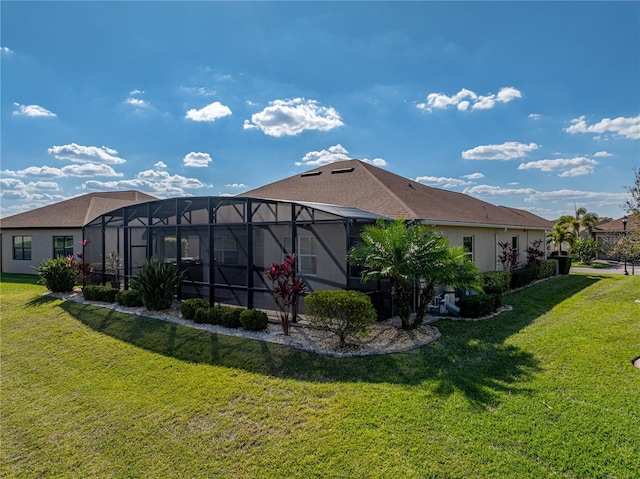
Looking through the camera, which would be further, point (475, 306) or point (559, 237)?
point (559, 237)

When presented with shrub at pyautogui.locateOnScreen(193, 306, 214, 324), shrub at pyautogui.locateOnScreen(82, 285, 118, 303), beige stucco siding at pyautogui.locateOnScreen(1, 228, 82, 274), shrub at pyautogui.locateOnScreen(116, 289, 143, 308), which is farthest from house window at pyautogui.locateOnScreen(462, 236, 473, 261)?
beige stucco siding at pyautogui.locateOnScreen(1, 228, 82, 274)

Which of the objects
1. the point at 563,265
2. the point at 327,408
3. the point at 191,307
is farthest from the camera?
the point at 563,265

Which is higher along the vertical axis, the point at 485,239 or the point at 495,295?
the point at 485,239

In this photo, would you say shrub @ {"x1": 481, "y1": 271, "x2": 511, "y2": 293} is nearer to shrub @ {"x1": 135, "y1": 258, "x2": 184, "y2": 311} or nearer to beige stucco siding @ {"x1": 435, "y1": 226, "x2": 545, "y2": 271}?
beige stucco siding @ {"x1": 435, "y1": 226, "x2": 545, "y2": 271}

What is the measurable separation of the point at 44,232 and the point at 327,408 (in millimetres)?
23613

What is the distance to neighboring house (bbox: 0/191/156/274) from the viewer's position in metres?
20.5

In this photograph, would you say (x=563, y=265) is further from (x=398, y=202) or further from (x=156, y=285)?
(x=156, y=285)

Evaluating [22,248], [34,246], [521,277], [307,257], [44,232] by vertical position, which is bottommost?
[521,277]

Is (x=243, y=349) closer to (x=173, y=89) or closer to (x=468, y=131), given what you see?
(x=173, y=89)

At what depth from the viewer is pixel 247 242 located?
420 inches

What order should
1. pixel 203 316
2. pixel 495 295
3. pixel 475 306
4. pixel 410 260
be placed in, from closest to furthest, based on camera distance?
pixel 410 260 → pixel 203 316 → pixel 475 306 → pixel 495 295

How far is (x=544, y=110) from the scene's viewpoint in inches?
574

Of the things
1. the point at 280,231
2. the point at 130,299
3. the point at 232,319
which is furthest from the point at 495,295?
the point at 130,299

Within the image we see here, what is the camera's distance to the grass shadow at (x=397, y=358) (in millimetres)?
5711
